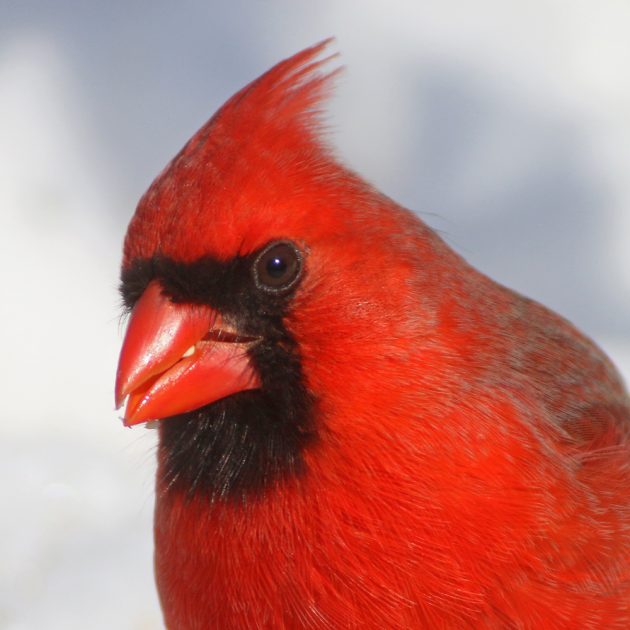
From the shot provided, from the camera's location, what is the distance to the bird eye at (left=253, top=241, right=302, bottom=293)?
1520 millimetres

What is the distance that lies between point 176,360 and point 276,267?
0.19 m

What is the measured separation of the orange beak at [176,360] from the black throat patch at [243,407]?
0.06 feet

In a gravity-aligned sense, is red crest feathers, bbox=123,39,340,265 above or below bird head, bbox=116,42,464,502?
above

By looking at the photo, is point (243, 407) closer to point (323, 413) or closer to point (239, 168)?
point (323, 413)

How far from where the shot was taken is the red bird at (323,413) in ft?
5.05

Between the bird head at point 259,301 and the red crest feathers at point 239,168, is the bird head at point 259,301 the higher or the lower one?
the lower one

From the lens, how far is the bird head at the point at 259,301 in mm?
1524

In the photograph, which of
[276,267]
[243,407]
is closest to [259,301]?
[276,267]

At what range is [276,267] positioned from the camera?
1.53m

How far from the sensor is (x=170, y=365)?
158 cm

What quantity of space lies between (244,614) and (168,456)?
0.80 feet

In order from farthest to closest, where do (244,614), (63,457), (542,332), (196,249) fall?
(63,457) → (542,332) → (244,614) → (196,249)

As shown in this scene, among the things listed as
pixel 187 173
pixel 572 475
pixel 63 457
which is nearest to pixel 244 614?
pixel 572 475

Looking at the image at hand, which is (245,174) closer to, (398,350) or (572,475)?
(398,350)
